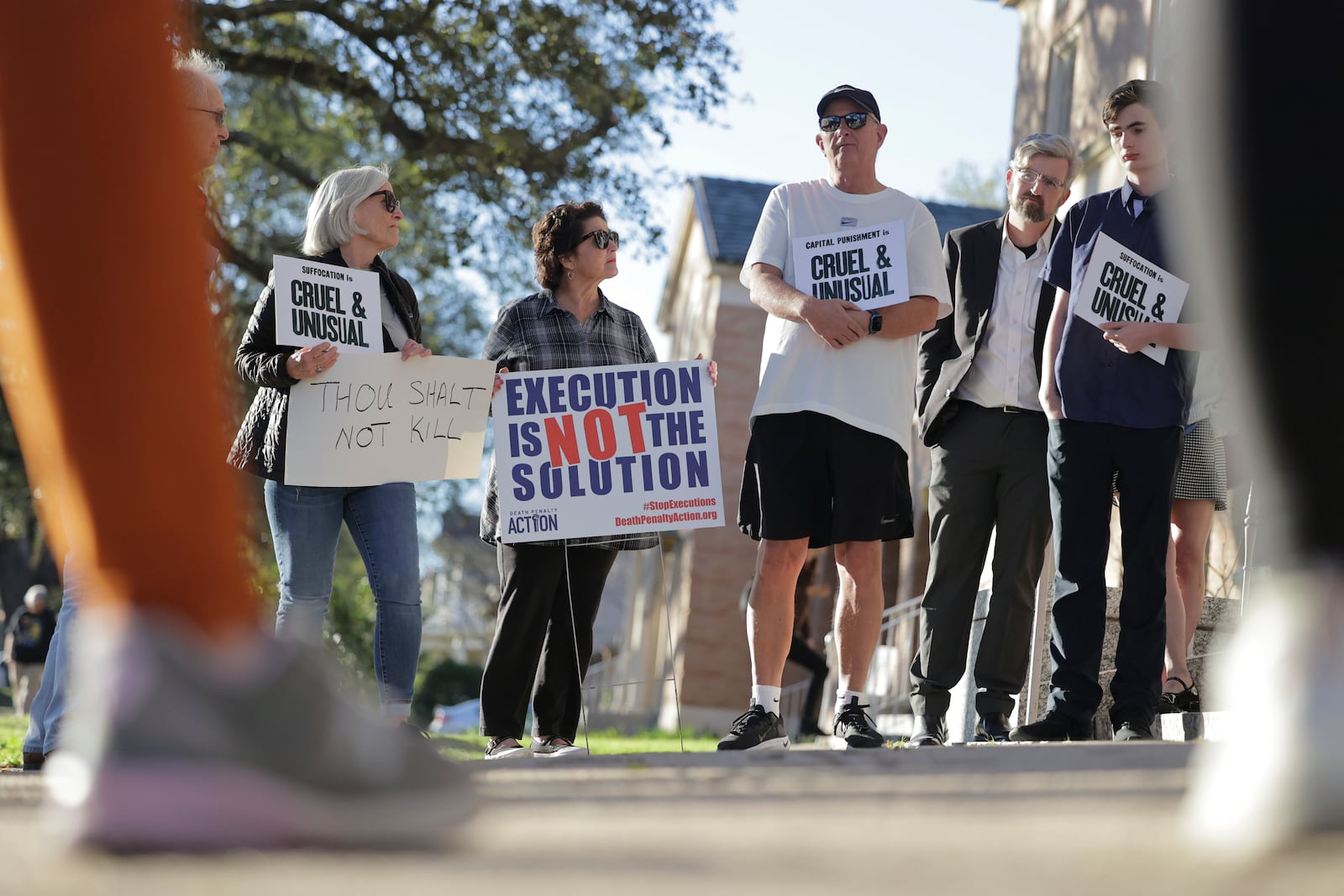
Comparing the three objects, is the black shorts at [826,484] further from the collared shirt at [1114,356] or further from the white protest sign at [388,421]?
the white protest sign at [388,421]

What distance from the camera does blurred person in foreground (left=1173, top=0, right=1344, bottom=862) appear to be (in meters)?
1.42

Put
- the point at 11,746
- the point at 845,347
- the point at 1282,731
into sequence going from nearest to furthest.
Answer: the point at 1282,731 → the point at 845,347 → the point at 11,746

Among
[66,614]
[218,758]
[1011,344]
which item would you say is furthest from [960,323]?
[218,758]

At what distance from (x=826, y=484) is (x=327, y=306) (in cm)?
195

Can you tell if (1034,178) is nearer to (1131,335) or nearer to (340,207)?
(1131,335)

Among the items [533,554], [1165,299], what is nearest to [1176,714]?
[1165,299]

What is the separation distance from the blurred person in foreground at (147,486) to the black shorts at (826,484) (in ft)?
11.1

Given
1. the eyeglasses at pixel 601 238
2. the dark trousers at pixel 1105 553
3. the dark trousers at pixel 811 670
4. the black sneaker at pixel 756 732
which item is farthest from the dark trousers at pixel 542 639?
the dark trousers at pixel 811 670

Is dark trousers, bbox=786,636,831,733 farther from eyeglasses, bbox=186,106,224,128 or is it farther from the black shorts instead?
eyeglasses, bbox=186,106,224,128

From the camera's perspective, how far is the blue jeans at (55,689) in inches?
177

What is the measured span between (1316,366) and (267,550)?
1800 cm

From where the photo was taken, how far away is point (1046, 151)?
18.8 feet

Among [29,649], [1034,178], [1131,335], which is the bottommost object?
[29,649]

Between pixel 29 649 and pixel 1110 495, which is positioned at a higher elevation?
pixel 1110 495
